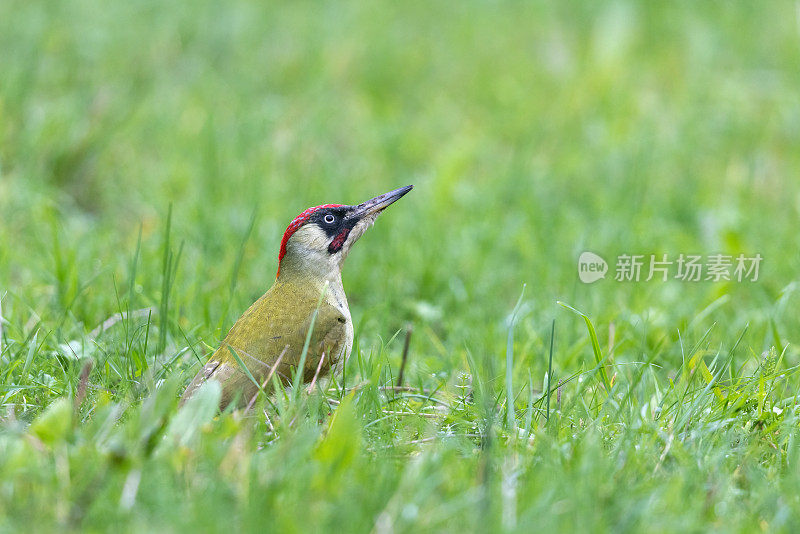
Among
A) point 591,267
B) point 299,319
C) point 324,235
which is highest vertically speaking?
point 324,235

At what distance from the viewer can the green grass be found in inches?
102

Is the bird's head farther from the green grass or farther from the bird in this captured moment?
the green grass

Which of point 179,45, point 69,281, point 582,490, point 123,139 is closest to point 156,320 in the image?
point 69,281

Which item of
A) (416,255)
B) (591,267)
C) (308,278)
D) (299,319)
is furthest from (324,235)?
(591,267)

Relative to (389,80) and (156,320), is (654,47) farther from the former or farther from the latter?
(156,320)

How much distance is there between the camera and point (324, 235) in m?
3.92

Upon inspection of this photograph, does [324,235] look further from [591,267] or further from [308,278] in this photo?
[591,267]

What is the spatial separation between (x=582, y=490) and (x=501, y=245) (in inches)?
131

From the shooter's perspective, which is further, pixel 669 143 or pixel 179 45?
pixel 179 45

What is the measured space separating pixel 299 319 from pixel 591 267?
2.41 meters

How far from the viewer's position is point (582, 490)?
2.57m

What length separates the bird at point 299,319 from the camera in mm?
3340

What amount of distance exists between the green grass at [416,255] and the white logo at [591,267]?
5 cm

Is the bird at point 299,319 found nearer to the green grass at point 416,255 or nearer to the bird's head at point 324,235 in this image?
the bird's head at point 324,235
